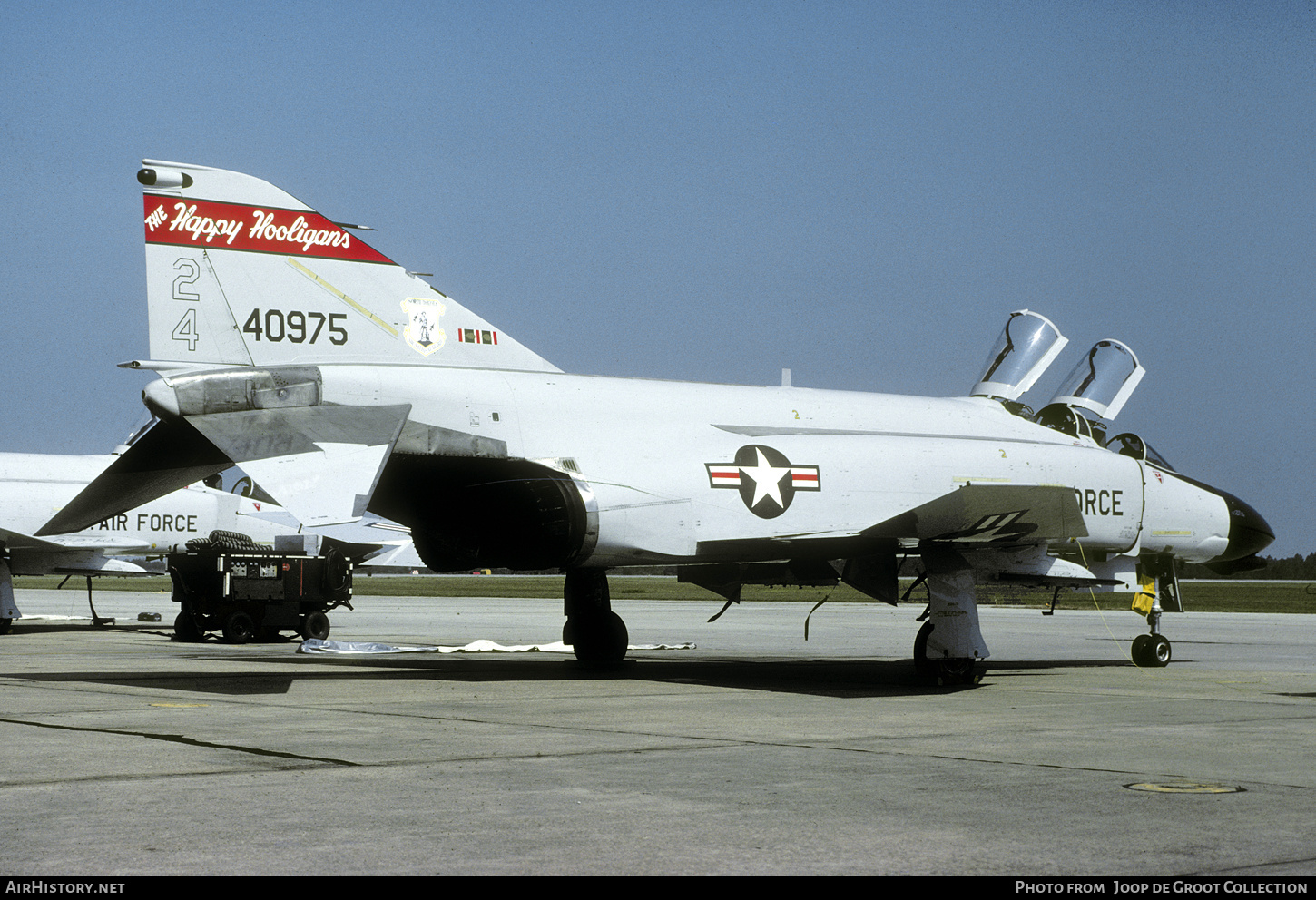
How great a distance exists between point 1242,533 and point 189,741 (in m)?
13.3

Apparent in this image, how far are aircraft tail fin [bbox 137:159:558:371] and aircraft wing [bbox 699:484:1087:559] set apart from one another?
3.70 metres

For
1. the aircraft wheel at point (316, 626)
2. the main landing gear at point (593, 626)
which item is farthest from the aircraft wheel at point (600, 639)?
the aircraft wheel at point (316, 626)

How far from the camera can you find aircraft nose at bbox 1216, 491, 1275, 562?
16.3 meters

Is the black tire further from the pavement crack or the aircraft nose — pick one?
the aircraft nose

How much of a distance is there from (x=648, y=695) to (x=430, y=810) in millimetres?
6082

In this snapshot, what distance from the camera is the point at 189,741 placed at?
802 cm

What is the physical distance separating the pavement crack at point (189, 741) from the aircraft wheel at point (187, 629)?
13187 mm

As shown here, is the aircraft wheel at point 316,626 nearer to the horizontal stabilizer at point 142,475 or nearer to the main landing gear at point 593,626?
the main landing gear at point 593,626

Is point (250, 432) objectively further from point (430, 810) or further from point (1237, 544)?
point (1237, 544)

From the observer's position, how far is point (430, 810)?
5.70 metres

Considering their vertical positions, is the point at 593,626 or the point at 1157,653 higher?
the point at 593,626

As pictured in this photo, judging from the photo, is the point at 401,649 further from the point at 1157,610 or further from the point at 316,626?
the point at 1157,610

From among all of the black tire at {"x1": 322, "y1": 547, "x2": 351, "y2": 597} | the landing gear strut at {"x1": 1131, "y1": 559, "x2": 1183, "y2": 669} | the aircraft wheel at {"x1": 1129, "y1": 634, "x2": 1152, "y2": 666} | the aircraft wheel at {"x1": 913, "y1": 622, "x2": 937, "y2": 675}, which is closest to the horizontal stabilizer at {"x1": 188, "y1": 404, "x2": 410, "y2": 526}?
the aircraft wheel at {"x1": 913, "y1": 622, "x2": 937, "y2": 675}

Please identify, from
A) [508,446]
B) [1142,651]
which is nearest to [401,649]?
[508,446]
